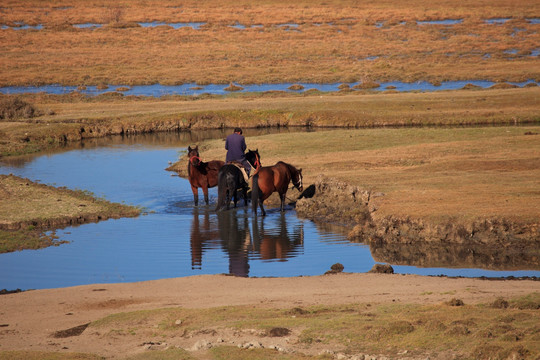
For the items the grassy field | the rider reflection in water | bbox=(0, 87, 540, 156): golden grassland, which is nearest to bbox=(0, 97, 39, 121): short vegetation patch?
bbox=(0, 87, 540, 156): golden grassland

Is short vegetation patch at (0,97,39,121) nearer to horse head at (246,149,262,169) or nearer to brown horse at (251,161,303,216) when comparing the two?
horse head at (246,149,262,169)

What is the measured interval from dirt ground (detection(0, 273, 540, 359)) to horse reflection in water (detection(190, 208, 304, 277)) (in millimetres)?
2018

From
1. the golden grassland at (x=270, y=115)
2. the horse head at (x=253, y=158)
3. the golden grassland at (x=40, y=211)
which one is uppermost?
the golden grassland at (x=270, y=115)

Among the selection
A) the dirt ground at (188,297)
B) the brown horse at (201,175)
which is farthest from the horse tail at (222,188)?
the dirt ground at (188,297)

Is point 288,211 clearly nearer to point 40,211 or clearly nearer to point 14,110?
point 40,211

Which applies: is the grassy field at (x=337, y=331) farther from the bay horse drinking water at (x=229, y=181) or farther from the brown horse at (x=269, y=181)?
the bay horse drinking water at (x=229, y=181)

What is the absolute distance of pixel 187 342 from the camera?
11.5 m

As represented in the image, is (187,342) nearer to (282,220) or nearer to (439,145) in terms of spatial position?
(282,220)

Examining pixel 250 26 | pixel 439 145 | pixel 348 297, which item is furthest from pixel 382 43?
pixel 348 297

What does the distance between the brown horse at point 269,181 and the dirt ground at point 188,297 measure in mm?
6733

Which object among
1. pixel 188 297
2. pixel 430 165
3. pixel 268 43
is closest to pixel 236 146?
pixel 430 165

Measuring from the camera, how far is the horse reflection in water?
18.3 meters

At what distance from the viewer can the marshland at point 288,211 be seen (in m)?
11.5

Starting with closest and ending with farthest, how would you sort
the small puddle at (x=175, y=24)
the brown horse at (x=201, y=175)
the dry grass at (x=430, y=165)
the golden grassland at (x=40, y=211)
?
the dry grass at (x=430, y=165) → the golden grassland at (x=40, y=211) → the brown horse at (x=201, y=175) → the small puddle at (x=175, y=24)
